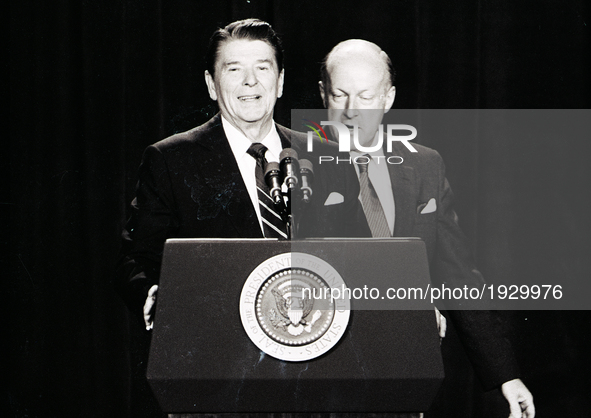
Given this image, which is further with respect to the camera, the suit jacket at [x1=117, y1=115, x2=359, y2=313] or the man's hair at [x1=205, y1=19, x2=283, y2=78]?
the man's hair at [x1=205, y1=19, x2=283, y2=78]

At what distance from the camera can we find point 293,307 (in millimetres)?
1339

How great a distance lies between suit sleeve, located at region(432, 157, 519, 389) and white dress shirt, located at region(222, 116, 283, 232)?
76 centimetres

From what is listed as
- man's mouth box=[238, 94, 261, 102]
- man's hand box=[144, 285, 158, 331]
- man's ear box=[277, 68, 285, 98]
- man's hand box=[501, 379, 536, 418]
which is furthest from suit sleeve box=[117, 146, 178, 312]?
man's hand box=[501, 379, 536, 418]

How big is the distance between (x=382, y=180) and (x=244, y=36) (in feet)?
2.85

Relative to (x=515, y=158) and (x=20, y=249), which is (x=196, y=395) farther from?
(x=515, y=158)

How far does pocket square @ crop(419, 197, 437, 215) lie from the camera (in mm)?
2346

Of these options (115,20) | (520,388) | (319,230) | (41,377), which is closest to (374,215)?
(319,230)

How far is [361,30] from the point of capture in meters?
2.52

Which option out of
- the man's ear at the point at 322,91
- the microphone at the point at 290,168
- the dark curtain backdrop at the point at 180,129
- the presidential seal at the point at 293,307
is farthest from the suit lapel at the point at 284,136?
the presidential seal at the point at 293,307

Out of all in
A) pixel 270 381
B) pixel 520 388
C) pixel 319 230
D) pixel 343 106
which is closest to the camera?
pixel 270 381

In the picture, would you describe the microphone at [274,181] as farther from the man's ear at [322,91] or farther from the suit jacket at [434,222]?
the man's ear at [322,91]

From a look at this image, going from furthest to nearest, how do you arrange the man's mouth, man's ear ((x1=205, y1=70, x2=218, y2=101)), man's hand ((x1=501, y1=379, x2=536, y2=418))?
man's ear ((x1=205, y1=70, x2=218, y2=101)) → the man's mouth → man's hand ((x1=501, y1=379, x2=536, y2=418))

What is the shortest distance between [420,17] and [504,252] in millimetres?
1171

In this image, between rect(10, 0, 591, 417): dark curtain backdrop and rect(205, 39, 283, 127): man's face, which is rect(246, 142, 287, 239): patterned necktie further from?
rect(10, 0, 591, 417): dark curtain backdrop
